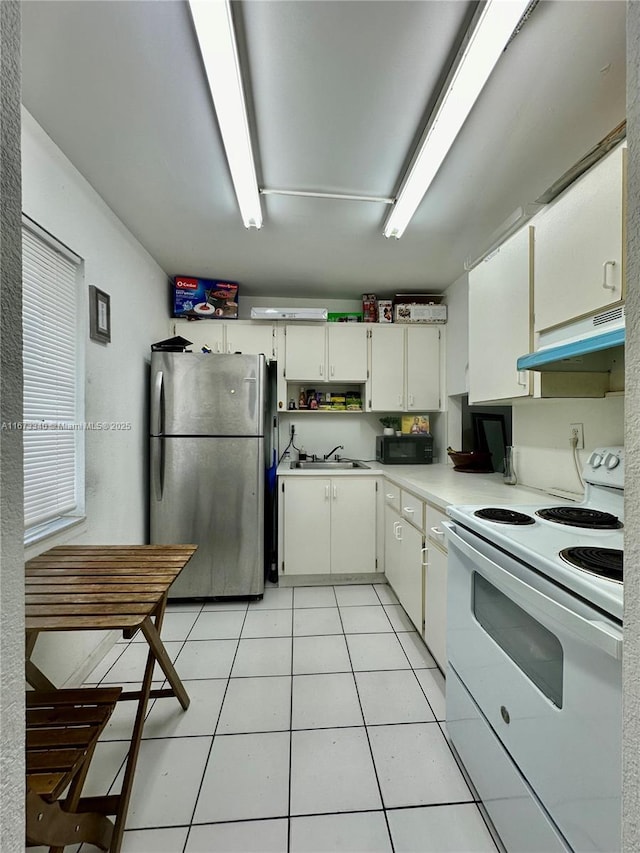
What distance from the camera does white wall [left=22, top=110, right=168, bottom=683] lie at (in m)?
1.53

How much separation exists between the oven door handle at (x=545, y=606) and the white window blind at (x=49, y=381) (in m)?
1.76

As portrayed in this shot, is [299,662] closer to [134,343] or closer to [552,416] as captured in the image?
[552,416]

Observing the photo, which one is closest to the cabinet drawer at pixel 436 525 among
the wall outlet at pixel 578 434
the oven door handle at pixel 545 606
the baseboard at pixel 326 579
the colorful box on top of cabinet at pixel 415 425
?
the oven door handle at pixel 545 606

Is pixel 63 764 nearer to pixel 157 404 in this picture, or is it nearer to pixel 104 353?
pixel 104 353

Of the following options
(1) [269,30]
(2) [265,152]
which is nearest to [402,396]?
(2) [265,152]

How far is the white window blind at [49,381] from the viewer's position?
1.48 meters

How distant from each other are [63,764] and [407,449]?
2.71 m

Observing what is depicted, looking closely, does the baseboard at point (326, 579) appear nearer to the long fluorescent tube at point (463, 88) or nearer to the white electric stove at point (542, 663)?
the white electric stove at point (542, 663)

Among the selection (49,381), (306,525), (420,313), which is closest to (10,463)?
(49,381)

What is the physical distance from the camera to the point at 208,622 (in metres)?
2.29

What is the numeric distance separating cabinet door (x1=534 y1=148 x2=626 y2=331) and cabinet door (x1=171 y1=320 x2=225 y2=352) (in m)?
2.38

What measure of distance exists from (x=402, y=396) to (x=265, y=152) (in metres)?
2.15

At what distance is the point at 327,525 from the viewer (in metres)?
2.77

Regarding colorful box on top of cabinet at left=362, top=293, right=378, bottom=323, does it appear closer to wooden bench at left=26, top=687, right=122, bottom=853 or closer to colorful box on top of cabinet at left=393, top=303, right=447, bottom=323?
colorful box on top of cabinet at left=393, top=303, right=447, bottom=323
